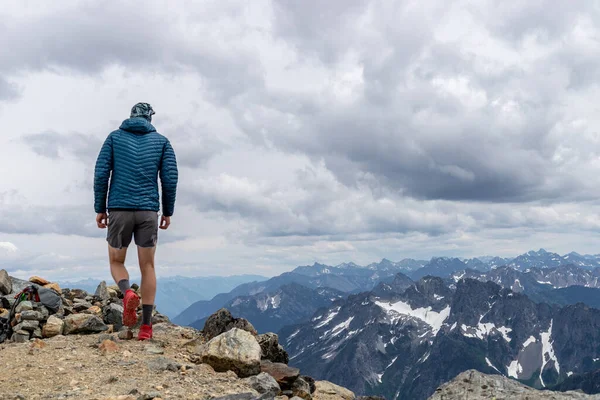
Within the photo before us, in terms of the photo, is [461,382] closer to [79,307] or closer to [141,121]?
[141,121]

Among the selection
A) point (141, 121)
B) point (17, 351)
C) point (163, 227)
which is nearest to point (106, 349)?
point (17, 351)

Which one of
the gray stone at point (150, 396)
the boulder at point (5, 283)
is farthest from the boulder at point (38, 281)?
the gray stone at point (150, 396)

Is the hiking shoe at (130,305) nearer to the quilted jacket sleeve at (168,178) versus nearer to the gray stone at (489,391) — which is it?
the quilted jacket sleeve at (168,178)

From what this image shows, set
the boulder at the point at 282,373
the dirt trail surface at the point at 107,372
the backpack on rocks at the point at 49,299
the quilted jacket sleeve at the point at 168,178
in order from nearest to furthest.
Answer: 1. the dirt trail surface at the point at 107,372
2. the boulder at the point at 282,373
3. the quilted jacket sleeve at the point at 168,178
4. the backpack on rocks at the point at 49,299

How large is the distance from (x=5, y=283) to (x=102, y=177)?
9.00 m

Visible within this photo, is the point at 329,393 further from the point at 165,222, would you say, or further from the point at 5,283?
the point at 5,283

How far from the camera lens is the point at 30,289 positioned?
14.4m

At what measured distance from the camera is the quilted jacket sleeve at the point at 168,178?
426 inches

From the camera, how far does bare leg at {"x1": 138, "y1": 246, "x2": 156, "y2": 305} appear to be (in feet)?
35.3

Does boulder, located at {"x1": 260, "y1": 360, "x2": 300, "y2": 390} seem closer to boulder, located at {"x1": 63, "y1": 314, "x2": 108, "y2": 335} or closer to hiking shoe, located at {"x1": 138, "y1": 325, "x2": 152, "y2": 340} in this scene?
hiking shoe, located at {"x1": 138, "y1": 325, "x2": 152, "y2": 340}

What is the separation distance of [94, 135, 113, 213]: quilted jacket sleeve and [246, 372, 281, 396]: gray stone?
5.05 meters

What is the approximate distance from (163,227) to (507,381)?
9.58 meters

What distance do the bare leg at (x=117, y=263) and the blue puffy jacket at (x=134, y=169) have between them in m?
0.99

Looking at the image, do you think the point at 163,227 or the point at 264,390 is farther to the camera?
the point at 163,227
